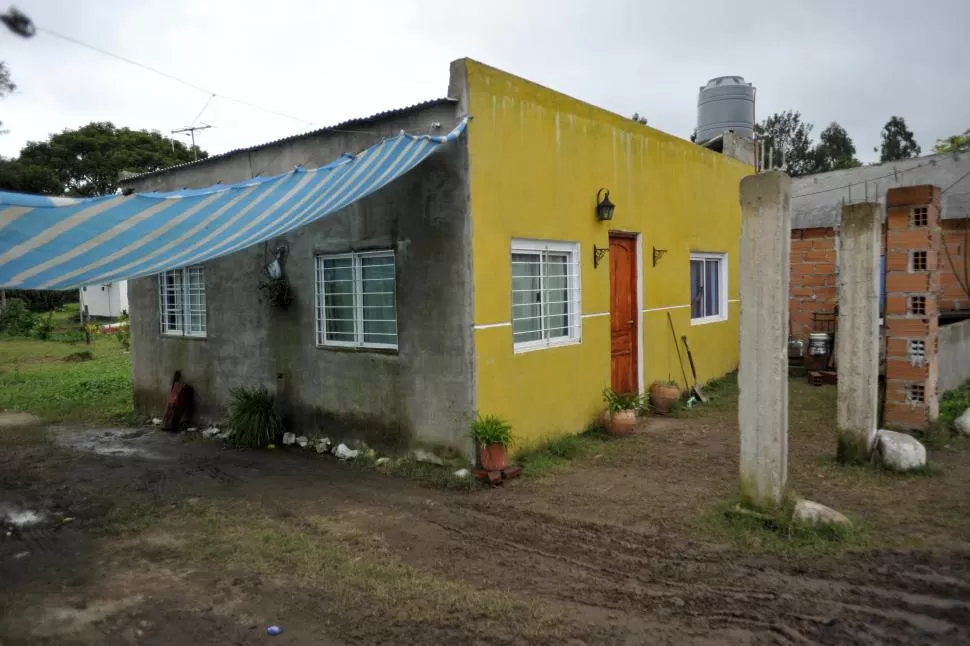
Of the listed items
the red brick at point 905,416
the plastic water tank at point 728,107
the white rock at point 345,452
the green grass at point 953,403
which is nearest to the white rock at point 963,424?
the green grass at point 953,403

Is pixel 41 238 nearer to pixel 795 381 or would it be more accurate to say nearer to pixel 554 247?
pixel 554 247

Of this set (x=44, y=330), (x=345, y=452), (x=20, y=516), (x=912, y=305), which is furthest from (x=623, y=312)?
(x=44, y=330)

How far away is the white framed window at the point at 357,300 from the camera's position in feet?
22.7

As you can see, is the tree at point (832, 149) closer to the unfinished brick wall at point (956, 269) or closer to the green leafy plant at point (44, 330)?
the unfinished brick wall at point (956, 269)

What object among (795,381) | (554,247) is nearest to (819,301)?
(795,381)

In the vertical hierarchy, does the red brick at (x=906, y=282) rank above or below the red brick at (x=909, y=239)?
below

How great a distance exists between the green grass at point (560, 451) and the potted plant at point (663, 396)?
169cm

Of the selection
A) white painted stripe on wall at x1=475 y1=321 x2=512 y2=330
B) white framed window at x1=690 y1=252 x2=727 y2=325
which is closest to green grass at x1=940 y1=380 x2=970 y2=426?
white framed window at x1=690 y1=252 x2=727 y2=325

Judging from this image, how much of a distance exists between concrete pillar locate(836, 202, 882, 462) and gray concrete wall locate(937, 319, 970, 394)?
3.19 m

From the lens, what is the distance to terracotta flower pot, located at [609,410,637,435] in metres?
7.62

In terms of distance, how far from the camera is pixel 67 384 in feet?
43.5

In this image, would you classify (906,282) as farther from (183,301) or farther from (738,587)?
(183,301)

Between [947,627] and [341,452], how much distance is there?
5.66 metres

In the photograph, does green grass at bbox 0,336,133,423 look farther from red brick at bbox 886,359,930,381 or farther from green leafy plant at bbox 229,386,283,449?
red brick at bbox 886,359,930,381
